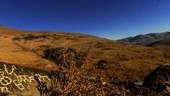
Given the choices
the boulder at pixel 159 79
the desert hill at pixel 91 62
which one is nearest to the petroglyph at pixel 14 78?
the desert hill at pixel 91 62

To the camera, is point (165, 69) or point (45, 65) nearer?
point (165, 69)

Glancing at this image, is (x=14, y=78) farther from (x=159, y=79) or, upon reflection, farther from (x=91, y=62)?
(x=159, y=79)

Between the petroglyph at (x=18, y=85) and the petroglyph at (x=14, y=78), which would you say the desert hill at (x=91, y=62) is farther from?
the petroglyph at (x=18, y=85)

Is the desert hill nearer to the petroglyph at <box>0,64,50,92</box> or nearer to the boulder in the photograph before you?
the petroglyph at <box>0,64,50,92</box>

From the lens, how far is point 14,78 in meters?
12.2

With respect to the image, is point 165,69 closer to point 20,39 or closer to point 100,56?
point 100,56

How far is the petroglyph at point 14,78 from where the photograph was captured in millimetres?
11656

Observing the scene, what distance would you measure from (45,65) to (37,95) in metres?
24.8

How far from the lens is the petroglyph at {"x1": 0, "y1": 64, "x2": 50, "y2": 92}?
459 inches

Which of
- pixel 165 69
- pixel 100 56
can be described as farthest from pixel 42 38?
pixel 165 69

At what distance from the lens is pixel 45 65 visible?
1442 inches

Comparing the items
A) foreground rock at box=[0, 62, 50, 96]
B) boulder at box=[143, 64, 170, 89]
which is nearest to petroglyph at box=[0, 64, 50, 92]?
foreground rock at box=[0, 62, 50, 96]

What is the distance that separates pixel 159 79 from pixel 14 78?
13216mm

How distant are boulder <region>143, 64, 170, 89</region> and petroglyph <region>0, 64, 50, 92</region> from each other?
1105 cm
